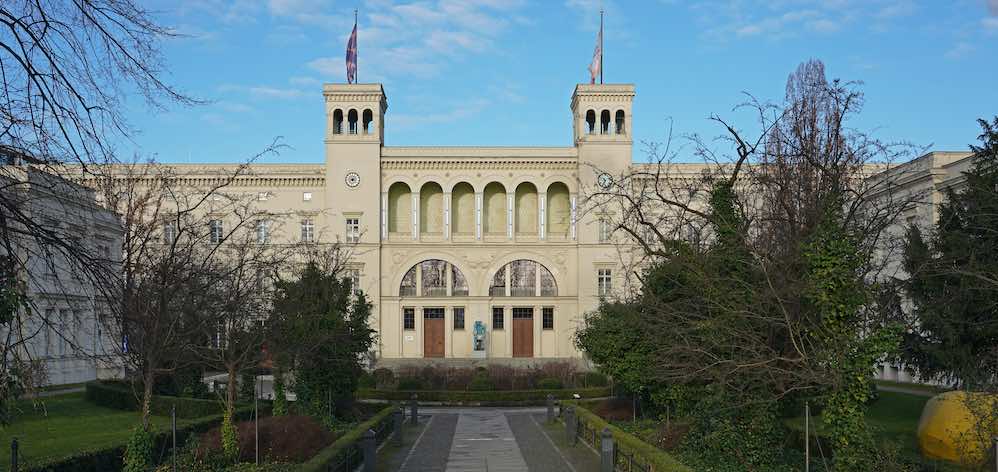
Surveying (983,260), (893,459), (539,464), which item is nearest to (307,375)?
(539,464)

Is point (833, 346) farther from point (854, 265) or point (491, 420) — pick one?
point (491, 420)

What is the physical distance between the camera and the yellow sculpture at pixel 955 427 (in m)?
15.2

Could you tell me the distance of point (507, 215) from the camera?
6309 centimetres

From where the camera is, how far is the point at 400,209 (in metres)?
64.7

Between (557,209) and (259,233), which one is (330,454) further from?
(557,209)

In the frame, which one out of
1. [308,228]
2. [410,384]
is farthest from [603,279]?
[410,384]

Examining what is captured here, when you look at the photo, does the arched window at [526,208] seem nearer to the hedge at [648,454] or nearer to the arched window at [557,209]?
the arched window at [557,209]

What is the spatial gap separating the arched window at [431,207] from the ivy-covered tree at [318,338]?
35.6 metres

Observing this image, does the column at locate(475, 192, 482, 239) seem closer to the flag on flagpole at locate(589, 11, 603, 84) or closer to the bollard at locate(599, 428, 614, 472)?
the flag on flagpole at locate(589, 11, 603, 84)

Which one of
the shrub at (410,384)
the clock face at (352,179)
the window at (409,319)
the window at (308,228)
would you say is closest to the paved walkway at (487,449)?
the shrub at (410,384)

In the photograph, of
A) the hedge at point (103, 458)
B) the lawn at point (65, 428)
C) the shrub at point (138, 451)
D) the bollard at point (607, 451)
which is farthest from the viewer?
the lawn at point (65, 428)

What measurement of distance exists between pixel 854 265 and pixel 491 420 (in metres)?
21.8

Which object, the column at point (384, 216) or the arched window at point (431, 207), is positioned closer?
the column at point (384, 216)

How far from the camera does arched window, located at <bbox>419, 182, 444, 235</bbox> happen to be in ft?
212
